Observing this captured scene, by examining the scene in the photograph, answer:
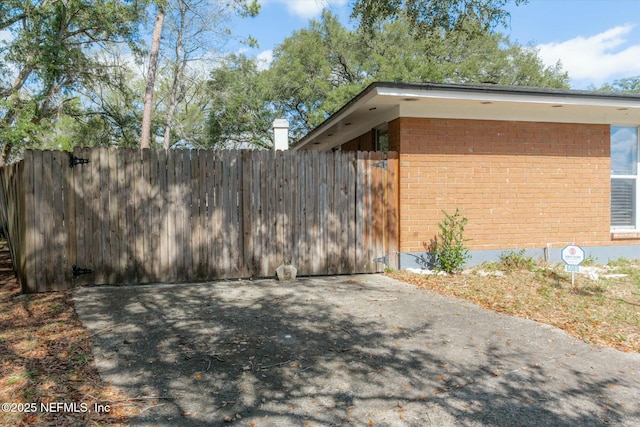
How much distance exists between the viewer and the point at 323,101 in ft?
86.7

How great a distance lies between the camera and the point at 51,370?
3.20 metres

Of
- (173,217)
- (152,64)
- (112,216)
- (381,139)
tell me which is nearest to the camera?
(112,216)

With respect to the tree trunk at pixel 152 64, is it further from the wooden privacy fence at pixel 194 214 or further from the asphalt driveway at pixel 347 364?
the asphalt driveway at pixel 347 364

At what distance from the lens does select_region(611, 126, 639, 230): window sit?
28.8 feet

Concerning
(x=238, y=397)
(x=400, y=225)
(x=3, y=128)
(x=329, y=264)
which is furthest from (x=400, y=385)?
(x=3, y=128)

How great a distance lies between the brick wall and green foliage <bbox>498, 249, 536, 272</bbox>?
205 millimetres

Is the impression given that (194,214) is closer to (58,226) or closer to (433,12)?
(58,226)

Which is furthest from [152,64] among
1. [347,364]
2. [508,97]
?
[347,364]

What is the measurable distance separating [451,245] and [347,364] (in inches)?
178

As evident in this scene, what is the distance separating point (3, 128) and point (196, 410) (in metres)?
13.0

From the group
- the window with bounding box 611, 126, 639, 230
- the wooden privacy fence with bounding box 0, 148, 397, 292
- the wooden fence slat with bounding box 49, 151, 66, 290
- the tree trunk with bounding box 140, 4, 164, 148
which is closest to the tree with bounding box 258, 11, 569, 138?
the tree trunk with bounding box 140, 4, 164, 148

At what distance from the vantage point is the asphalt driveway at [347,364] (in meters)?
2.77

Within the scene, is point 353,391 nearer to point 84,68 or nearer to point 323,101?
point 84,68

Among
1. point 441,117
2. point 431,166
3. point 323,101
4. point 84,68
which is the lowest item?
point 431,166
